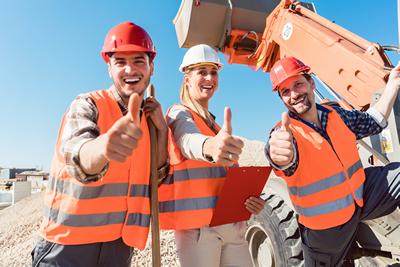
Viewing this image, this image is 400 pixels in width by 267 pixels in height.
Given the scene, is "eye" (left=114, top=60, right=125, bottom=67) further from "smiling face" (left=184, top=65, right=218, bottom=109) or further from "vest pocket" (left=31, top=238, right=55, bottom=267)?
"vest pocket" (left=31, top=238, right=55, bottom=267)

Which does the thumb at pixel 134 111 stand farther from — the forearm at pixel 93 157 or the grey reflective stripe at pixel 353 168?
the grey reflective stripe at pixel 353 168

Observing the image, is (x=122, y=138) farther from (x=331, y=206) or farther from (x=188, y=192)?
(x=331, y=206)

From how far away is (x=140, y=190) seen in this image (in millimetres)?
2027

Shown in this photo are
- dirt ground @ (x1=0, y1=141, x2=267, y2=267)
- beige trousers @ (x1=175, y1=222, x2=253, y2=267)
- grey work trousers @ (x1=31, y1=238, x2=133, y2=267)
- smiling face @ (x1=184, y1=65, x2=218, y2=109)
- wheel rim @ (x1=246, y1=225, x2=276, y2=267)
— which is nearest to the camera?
grey work trousers @ (x1=31, y1=238, x2=133, y2=267)

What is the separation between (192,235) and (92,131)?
3.03 ft

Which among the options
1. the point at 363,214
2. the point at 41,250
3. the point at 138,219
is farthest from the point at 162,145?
the point at 363,214

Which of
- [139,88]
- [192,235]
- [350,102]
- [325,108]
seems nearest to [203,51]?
[139,88]

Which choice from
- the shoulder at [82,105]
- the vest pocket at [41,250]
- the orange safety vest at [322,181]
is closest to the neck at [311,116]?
the orange safety vest at [322,181]

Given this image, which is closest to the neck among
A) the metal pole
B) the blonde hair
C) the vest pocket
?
the blonde hair

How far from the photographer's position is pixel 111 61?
209cm

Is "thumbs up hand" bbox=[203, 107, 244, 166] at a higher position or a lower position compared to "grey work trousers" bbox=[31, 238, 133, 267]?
higher

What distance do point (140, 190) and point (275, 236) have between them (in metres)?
2.22

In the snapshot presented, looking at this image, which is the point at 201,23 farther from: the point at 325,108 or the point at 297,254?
the point at 297,254

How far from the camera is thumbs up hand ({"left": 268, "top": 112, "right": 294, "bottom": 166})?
1.98 metres
